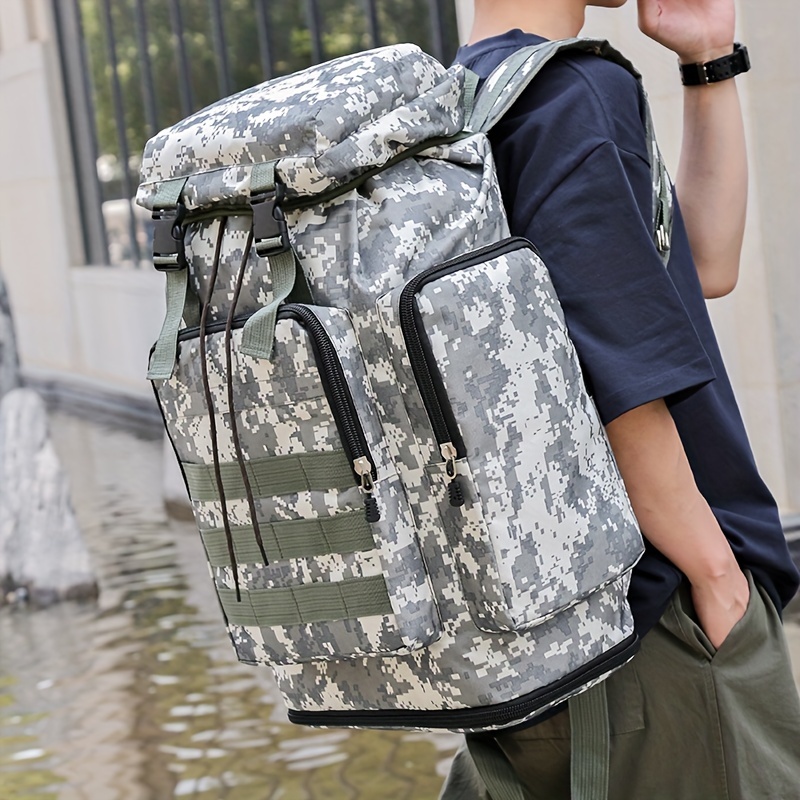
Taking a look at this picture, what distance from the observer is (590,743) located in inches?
59.5

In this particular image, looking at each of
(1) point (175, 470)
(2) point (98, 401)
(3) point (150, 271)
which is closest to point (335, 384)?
(1) point (175, 470)

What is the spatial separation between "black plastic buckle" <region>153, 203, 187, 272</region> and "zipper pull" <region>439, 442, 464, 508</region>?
375 mm

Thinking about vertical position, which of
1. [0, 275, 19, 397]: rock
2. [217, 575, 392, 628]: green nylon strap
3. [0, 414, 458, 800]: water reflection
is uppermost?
[217, 575, 392, 628]: green nylon strap

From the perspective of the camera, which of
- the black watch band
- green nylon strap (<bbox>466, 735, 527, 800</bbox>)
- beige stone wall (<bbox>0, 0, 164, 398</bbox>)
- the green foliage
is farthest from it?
beige stone wall (<bbox>0, 0, 164, 398</bbox>)

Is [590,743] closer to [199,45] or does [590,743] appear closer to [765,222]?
[765,222]

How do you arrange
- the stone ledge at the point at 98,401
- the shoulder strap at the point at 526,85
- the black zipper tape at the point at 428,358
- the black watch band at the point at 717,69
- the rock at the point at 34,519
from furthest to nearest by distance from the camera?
the stone ledge at the point at 98,401
the rock at the point at 34,519
the black watch band at the point at 717,69
the shoulder strap at the point at 526,85
the black zipper tape at the point at 428,358

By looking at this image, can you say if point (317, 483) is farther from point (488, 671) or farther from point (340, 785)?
point (340, 785)

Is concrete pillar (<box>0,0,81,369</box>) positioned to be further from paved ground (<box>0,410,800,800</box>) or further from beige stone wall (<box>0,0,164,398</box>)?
paved ground (<box>0,410,800,800</box>)

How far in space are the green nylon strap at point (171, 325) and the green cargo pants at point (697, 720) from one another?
615 mm

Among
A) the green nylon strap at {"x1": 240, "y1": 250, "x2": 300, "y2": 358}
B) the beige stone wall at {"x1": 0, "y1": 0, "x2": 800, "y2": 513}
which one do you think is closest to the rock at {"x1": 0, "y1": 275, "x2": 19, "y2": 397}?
the beige stone wall at {"x1": 0, "y1": 0, "x2": 800, "y2": 513}

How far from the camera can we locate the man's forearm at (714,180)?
179 cm

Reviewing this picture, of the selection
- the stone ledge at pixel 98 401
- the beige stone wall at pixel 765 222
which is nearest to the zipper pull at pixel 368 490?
the beige stone wall at pixel 765 222

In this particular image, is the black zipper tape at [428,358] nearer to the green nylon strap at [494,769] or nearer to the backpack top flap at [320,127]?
the backpack top flap at [320,127]

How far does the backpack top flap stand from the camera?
1366 mm
